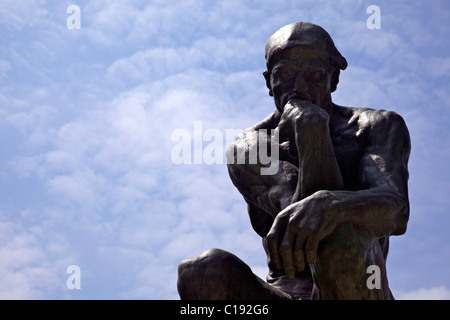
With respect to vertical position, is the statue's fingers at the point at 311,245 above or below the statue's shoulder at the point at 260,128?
below

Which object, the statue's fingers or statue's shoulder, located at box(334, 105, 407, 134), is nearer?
the statue's fingers

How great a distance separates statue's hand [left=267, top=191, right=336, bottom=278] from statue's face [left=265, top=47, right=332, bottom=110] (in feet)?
4.39

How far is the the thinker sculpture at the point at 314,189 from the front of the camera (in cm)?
646

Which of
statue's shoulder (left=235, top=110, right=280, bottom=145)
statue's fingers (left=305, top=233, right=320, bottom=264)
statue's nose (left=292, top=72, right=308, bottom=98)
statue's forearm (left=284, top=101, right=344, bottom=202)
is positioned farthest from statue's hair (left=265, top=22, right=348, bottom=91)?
statue's fingers (left=305, top=233, right=320, bottom=264)

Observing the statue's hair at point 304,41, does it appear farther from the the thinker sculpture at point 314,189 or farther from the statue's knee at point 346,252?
the statue's knee at point 346,252

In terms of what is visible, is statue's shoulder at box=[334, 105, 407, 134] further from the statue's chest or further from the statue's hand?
the statue's hand

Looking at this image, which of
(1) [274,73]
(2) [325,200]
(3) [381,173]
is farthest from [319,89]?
(2) [325,200]

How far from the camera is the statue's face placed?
759 centimetres

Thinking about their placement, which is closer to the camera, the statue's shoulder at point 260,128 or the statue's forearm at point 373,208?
the statue's forearm at point 373,208

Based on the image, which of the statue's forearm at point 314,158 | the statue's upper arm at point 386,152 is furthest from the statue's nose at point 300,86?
the statue's upper arm at point 386,152

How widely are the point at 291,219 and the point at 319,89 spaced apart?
1.64 m

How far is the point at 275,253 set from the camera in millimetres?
6523

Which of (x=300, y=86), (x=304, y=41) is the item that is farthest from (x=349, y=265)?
(x=304, y=41)
